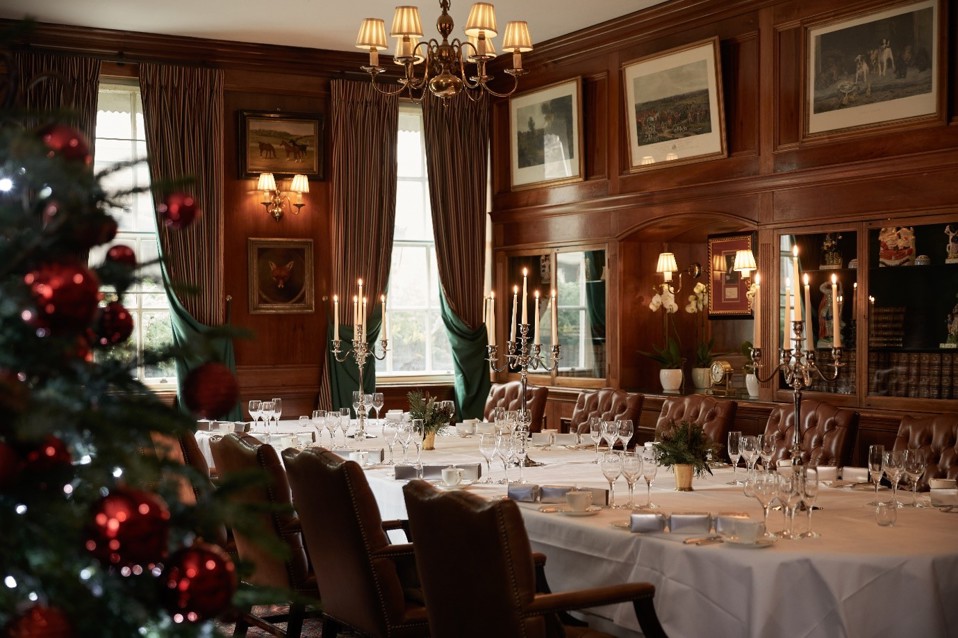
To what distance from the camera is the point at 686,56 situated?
7730 millimetres

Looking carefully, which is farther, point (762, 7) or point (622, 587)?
point (762, 7)

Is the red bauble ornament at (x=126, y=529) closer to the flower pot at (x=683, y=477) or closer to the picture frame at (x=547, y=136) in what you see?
the flower pot at (x=683, y=477)

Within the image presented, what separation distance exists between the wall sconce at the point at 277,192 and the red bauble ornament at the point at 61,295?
805 centimetres

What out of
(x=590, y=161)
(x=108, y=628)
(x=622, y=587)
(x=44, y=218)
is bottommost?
(x=622, y=587)

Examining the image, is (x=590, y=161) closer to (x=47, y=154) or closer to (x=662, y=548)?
(x=662, y=548)

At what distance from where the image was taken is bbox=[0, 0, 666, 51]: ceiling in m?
7.91

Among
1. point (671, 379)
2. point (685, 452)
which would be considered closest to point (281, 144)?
point (671, 379)

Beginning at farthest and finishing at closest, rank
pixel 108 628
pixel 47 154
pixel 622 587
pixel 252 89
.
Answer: pixel 252 89 < pixel 622 587 < pixel 47 154 < pixel 108 628

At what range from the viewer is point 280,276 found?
919 centimetres

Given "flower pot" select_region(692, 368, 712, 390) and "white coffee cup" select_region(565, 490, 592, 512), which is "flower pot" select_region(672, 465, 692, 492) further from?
"flower pot" select_region(692, 368, 712, 390)

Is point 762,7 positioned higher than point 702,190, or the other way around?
point 762,7

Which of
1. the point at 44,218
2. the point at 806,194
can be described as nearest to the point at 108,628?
the point at 44,218

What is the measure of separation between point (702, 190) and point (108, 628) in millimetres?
7061

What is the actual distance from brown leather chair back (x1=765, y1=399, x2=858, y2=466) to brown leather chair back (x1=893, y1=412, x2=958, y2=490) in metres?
0.34
